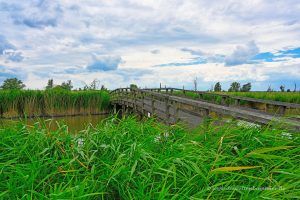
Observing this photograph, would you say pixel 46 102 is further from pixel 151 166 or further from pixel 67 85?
pixel 151 166

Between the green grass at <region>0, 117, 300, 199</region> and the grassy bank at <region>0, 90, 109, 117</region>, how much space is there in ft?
55.2

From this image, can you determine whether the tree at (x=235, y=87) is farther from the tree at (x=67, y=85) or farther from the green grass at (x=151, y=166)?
the green grass at (x=151, y=166)

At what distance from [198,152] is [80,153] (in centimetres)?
108

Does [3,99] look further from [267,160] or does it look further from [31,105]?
[267,160]

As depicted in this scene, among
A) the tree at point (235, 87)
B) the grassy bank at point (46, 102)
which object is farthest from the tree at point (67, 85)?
the tree at point (235, 87)

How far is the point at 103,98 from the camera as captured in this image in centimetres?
2177

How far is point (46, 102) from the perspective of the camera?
1986 centimetres

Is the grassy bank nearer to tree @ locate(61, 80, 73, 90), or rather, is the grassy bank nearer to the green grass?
tree @ locate(61, 80, 73, 90)

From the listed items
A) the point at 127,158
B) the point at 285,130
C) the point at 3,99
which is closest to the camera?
the point at 127,158

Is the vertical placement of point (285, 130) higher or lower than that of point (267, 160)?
higher

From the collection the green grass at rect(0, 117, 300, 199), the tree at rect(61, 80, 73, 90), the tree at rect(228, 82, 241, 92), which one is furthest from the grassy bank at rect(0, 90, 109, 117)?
the tree at rect(228, 82, 241, 92)

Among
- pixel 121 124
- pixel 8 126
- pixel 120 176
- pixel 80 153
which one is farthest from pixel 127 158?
pixel 8 126

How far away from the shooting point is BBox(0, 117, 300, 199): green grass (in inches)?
82.8

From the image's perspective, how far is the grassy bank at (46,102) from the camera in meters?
19.3
